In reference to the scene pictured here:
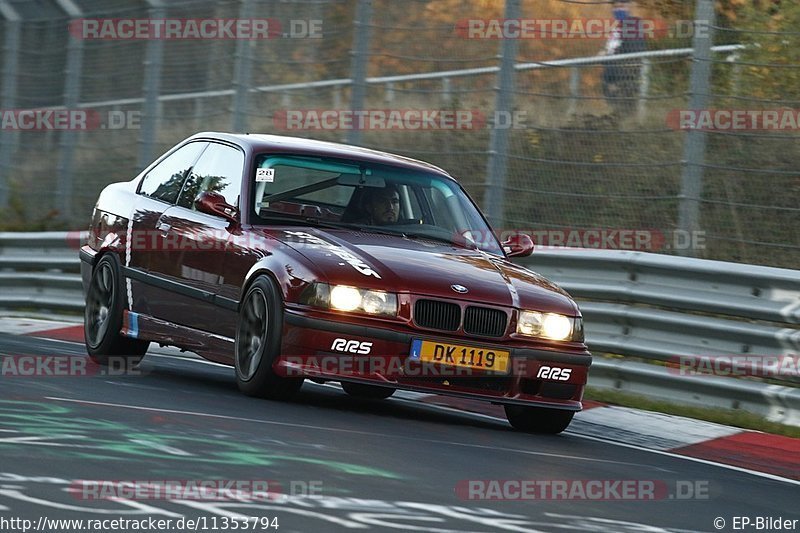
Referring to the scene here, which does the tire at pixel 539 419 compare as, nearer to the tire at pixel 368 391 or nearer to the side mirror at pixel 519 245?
the tire at pixel 368 391

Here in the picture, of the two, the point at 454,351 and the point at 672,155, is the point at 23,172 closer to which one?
the point at 672,155

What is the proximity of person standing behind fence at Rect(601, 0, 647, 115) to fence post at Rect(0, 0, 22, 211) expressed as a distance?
9.10 meters

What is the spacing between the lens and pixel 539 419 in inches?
360

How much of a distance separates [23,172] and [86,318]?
8531 millimetres

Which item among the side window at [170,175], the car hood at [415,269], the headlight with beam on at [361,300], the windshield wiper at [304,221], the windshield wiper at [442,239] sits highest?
the side window at [170,175]

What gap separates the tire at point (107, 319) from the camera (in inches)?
415

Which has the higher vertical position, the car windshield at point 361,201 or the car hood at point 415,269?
the car windshield at point 361,201

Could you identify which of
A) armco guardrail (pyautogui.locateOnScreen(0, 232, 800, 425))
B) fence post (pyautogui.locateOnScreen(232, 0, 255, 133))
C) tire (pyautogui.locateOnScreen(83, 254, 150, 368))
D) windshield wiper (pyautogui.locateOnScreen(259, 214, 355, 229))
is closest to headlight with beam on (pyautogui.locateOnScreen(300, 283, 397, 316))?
windshield wiper (pyautogui.locateOnScreen(259, 214, 355, 229))

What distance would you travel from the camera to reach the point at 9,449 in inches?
246

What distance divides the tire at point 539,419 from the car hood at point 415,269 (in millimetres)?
589

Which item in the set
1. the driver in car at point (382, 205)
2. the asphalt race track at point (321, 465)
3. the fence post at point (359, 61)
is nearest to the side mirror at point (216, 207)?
the driver in car at point (382, 205)

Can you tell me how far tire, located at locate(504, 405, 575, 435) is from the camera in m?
9.09

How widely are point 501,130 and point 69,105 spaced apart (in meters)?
7.59

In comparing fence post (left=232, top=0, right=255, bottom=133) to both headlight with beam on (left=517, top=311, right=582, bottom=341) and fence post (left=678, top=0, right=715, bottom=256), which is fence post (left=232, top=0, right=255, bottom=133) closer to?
fence post (left=678, top=0, right=715, bottom=256)
